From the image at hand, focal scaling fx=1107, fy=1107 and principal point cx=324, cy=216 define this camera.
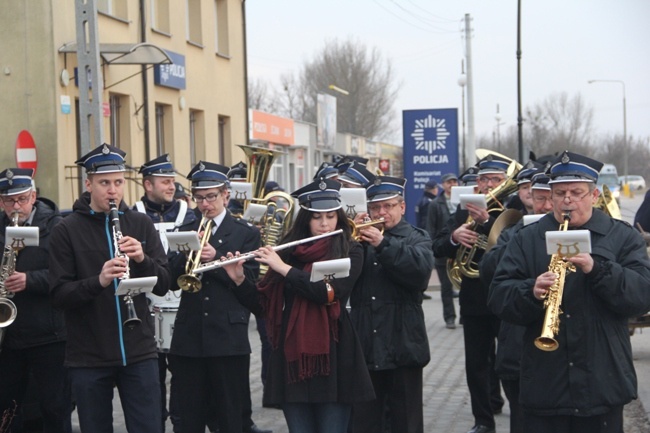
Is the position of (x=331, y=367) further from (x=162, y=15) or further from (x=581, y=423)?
(x=162, y=15)

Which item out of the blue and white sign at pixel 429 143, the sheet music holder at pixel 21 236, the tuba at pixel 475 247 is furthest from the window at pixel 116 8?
the sheet music holder at pixel 21 236

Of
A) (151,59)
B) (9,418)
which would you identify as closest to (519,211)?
(9,418)

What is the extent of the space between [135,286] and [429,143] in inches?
719

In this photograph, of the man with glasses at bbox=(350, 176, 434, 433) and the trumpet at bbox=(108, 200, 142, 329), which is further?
the man with glasses at bbox=(350, 176, 434, 433)

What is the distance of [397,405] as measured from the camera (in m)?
7.38

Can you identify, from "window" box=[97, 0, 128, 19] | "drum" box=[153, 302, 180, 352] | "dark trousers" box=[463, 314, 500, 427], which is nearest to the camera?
"drum" box=[153, 302, 180, 352]

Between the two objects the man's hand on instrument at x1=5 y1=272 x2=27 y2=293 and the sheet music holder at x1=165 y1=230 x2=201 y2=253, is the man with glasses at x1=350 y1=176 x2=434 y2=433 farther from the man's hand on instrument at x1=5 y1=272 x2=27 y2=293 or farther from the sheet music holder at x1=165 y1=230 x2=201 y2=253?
the man's hand on instrument at x1=5 y1=272 x2=27 y2=293

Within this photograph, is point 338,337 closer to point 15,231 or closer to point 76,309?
point 76,309

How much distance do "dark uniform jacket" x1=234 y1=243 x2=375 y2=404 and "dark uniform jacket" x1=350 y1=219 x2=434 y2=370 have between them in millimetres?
661

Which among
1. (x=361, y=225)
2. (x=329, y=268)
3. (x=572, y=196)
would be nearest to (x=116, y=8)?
A: (x=361, y=225)

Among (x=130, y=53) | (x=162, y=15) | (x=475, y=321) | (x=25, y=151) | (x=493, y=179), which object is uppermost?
(x=162, y=15)

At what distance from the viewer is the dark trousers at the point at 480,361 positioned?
880 centimetres

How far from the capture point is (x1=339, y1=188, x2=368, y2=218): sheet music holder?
7.26 m

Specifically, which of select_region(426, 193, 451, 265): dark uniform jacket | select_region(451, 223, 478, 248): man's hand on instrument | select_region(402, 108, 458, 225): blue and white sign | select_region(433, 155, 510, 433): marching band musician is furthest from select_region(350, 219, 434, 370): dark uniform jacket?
select_region(402, 108, 458, 225): blue and white sign
